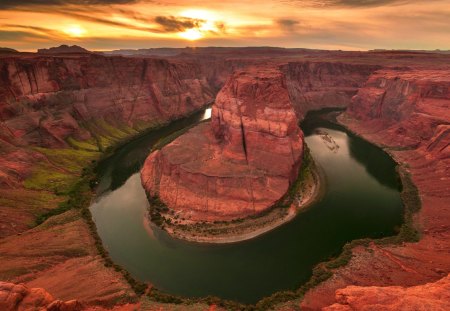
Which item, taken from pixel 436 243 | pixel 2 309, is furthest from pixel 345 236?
pixel 2 309

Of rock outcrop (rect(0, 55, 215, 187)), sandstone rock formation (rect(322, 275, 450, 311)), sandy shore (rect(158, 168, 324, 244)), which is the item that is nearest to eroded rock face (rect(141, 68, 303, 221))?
sandy shore (rect(158, 168, 324, 244))

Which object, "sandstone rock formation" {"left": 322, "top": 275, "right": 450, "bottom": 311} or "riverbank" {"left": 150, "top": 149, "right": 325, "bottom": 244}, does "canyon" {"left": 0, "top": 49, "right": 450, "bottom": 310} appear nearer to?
"sandstone rock formation" {"left": 322, "top": 275, "right": 450, "bottom": 311}

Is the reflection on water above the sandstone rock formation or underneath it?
underneath

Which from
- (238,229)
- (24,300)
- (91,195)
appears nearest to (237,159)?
(238,229)

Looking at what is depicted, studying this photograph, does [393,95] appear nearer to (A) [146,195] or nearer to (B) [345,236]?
(B) [345,236]

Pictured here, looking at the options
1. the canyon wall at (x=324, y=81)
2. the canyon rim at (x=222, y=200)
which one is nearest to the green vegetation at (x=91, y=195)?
the canyon rim at (x=222, y=200)

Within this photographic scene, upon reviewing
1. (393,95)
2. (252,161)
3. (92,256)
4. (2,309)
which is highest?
(393,95)
